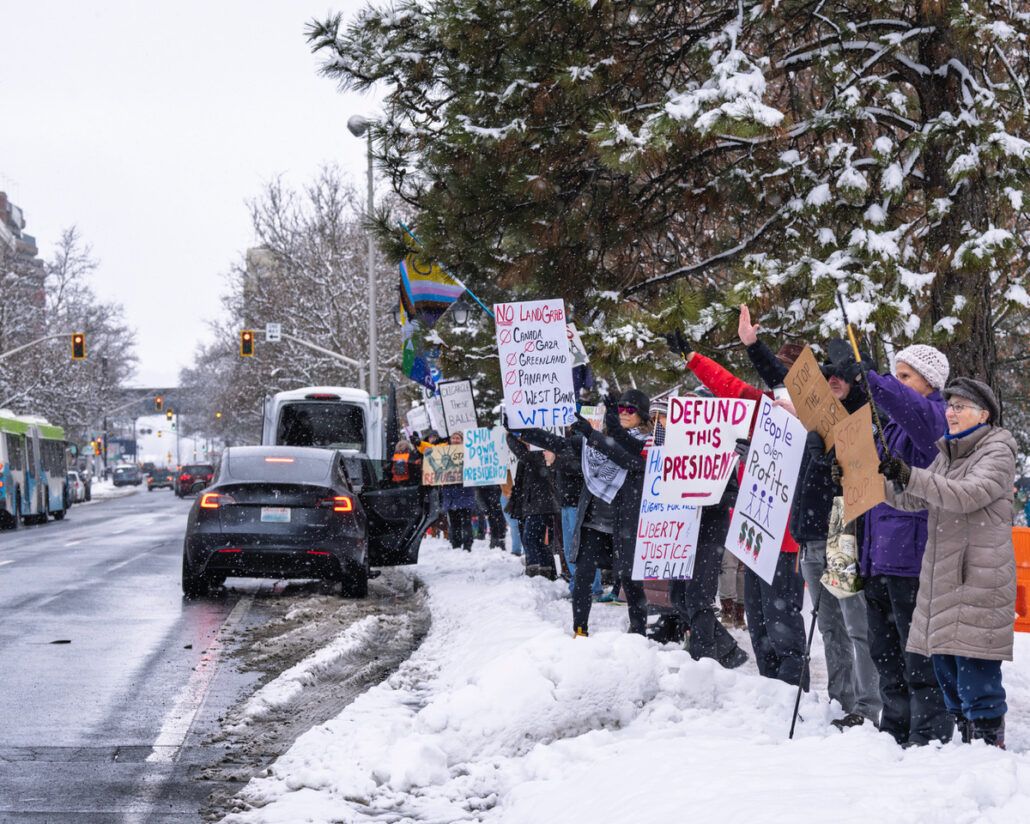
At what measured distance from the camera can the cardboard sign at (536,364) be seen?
11.6 metres

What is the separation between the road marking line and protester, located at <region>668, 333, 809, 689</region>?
10.2 feet

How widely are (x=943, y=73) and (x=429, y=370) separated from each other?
1331 centimetres

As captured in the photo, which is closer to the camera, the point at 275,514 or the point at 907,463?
the point at 907,463

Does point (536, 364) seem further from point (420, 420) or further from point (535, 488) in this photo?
point (420, 420)

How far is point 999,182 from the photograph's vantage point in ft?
32.6

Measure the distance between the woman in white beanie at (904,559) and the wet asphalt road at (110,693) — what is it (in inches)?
118

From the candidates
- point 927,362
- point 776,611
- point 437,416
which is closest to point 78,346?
point 437,416

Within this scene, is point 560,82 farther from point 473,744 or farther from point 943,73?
point 473,744

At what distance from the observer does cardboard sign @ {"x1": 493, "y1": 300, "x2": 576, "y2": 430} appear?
11.6 m

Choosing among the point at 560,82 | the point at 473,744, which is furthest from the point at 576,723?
the point at 560,82

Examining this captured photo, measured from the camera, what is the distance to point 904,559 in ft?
20.7

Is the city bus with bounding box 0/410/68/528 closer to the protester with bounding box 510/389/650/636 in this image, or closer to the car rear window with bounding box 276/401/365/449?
the car rear window with bounding box 276/401/365/449

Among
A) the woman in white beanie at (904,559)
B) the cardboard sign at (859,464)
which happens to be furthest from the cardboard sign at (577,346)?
the cardboard sign at (859,464)

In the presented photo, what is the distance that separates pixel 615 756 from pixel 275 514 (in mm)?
9097
